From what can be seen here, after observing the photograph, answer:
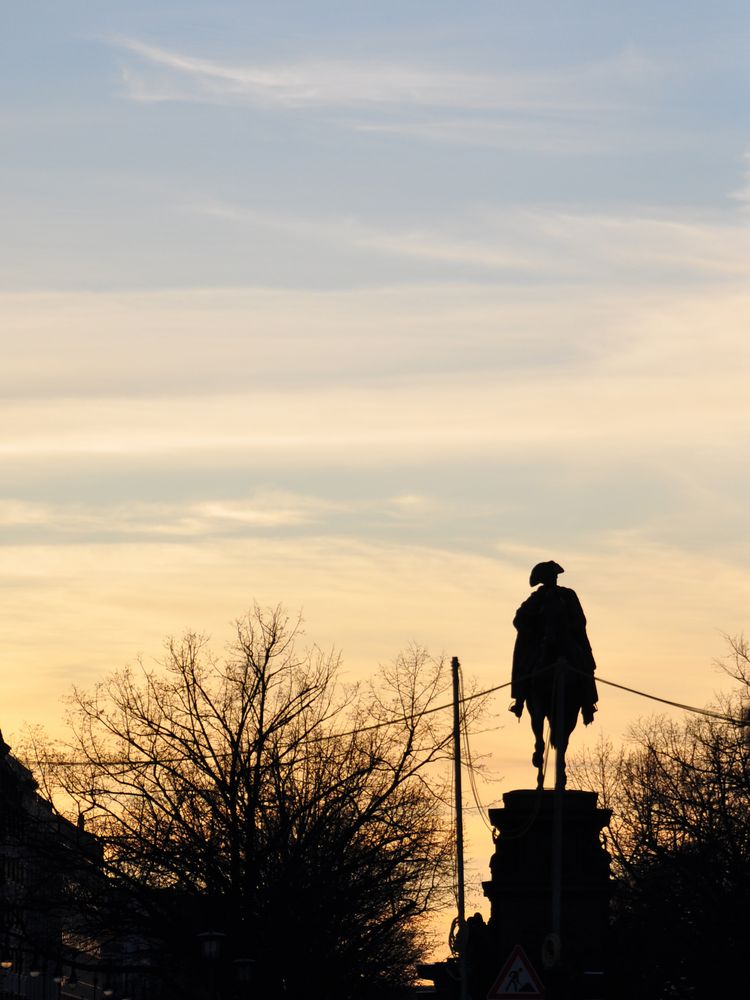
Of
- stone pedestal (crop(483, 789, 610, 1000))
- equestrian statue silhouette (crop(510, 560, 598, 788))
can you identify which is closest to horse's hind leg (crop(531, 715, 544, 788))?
equestrian statue silhouette (crop(510, 560, 598, 788))

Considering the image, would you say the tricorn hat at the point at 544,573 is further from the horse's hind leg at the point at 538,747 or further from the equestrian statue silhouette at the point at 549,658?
the horse's hind leg at the point at 538,747

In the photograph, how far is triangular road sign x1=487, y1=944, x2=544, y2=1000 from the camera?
21625 mm

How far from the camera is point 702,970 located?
58.4 m

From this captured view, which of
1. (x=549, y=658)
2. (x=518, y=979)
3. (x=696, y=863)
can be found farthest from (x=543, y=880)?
(x=696, y=863)

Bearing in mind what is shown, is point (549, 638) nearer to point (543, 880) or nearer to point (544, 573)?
point (544, 573)

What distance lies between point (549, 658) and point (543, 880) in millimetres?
3274

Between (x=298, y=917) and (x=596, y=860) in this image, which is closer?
(x=596, y=860)

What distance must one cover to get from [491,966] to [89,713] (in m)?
23.0

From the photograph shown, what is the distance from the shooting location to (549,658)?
100.0ft

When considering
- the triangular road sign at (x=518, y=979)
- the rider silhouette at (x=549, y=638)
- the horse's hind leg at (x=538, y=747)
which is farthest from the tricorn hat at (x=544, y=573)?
the triangular road sign at (x=518, y=979)

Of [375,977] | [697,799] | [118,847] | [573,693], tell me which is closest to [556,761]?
[573,693]

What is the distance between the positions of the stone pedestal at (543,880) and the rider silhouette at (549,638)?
1.80 m

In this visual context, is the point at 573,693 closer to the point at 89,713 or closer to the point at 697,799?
the point at 89,713

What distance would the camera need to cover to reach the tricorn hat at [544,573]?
30.7 m
